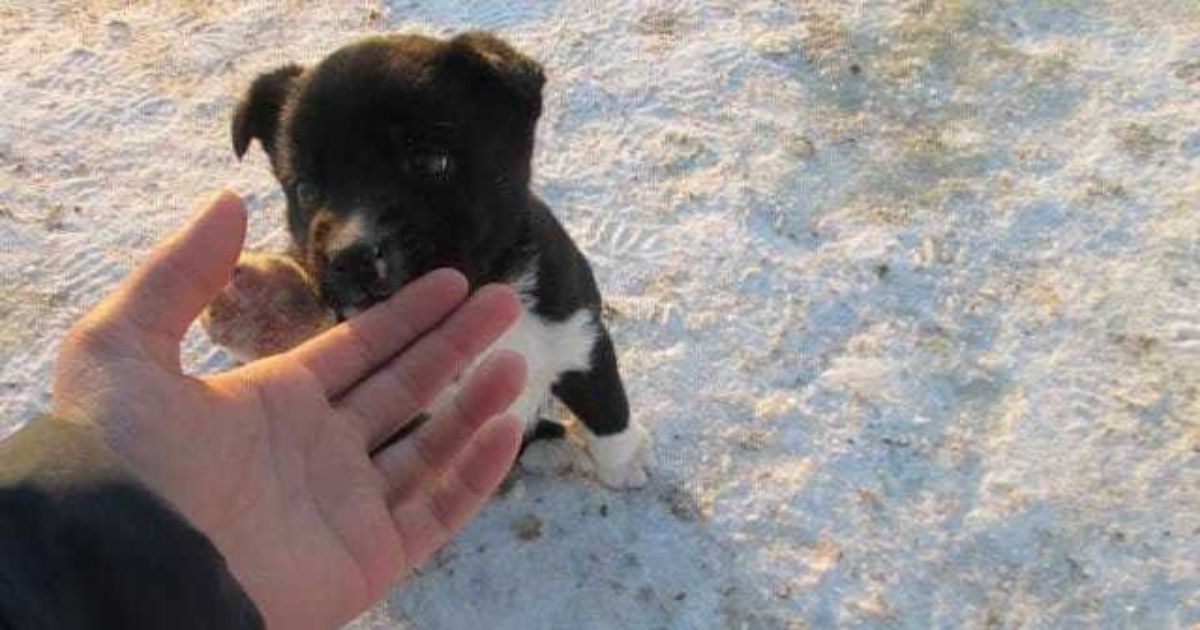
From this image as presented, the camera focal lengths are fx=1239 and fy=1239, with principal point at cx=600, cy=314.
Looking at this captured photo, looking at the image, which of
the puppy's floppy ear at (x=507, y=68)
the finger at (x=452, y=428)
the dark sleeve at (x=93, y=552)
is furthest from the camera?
the puppy's floppy ear at (x=507, y=68)

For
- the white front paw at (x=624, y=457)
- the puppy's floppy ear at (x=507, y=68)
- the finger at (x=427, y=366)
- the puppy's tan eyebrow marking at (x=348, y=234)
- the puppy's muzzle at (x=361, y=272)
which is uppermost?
the puppy's floppy ear at (x=507, y=68)

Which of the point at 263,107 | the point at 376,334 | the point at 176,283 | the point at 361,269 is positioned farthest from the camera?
the point at 263,107

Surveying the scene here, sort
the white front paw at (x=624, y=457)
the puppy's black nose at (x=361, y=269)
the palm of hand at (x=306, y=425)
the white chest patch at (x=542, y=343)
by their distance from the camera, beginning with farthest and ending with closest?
the white front paw at (x=624, y=457)
the white chest patch at (x=542, y=343)
the puppy's black nose at (x=361, y=269)
the palm of hand at (x=306, y=425)

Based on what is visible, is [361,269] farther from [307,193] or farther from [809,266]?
[809,266]

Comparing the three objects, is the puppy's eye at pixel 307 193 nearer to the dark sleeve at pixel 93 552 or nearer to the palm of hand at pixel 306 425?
the palm of hand at pixel 306 425

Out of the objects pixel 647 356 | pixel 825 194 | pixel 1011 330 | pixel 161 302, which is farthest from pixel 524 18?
pixel 161 302

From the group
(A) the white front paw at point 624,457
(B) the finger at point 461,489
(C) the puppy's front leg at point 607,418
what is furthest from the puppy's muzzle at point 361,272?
(A) the white front paw at point 624,457

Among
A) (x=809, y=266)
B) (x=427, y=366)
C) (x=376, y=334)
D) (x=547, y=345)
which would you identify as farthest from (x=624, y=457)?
(x=809, y=266)
